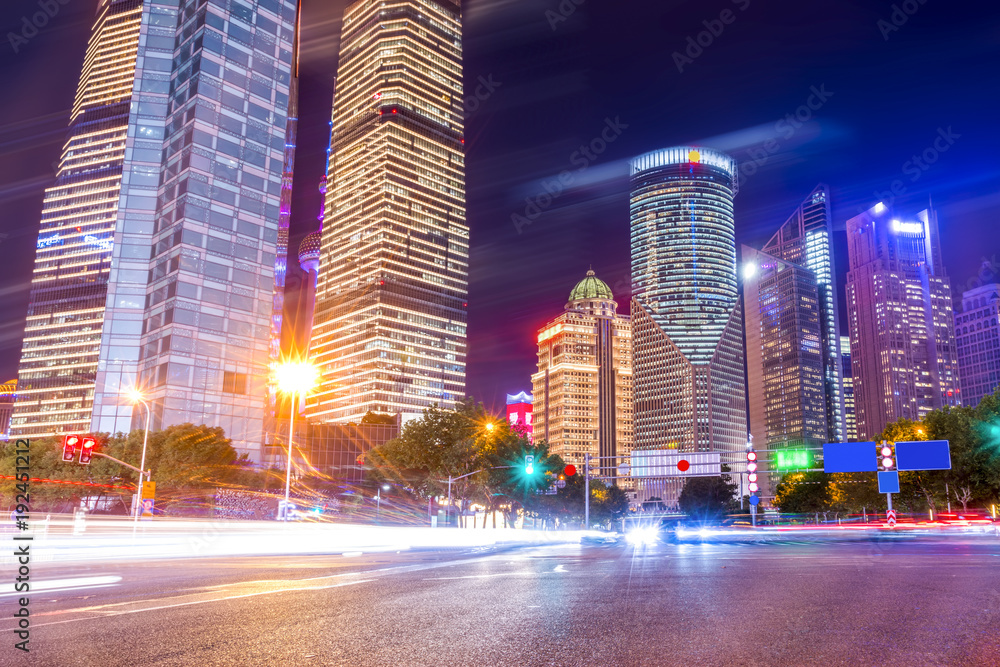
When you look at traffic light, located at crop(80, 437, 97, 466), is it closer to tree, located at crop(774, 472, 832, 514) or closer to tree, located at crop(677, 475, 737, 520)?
tree, located at crop(774, 472, 832, 514)

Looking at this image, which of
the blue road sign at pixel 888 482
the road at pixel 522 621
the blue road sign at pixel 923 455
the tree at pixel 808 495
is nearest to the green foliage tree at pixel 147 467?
the blue road sign at pixel 888 482

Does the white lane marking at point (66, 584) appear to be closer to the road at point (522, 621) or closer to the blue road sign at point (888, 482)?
the road at point (522, 621)

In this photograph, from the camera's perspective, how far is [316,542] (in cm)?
3294

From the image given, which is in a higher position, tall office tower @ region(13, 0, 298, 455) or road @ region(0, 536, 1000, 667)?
tall office tower @ region(13, 0, 298, 455)

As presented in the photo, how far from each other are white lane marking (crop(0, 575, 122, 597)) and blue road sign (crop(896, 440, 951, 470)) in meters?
48.9

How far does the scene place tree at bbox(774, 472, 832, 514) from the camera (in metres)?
116

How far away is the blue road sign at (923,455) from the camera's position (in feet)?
A: 159

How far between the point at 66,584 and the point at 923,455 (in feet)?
168

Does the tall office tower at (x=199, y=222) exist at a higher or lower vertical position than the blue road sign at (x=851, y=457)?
higher

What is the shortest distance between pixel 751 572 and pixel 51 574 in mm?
16499

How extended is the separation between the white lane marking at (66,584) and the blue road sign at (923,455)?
48879mm

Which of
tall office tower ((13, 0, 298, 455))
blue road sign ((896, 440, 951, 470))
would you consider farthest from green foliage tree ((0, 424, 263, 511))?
blue road sign ((896, 440, 951, 470))

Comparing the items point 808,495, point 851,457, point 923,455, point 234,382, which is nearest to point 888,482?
point 923,455

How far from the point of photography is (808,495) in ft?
387
